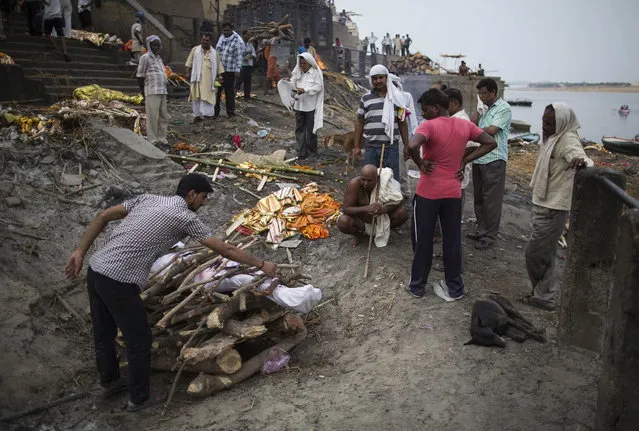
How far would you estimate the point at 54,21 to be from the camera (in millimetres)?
13555

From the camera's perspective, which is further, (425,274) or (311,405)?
(425,274)

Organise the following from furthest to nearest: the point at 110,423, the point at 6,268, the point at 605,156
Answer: the point at 605,156
the point at 6,268
the point at 110,423

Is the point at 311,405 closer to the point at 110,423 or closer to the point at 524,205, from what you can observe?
the point at 110,423

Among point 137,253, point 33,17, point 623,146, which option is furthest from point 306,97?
point 623,146

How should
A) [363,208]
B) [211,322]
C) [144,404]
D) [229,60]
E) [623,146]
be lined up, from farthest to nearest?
[623,146]
[229,60]
[363,208]
[211,322]
[144,404]

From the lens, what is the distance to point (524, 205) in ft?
32.9

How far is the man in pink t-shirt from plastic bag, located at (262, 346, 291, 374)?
1.55m

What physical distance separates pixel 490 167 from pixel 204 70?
277 inches

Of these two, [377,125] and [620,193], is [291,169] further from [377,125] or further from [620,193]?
[620,193]

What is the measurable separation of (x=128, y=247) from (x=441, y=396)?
103 inches

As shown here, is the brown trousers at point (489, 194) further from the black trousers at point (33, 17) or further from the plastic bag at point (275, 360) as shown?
the black trousers at point (33, 17)

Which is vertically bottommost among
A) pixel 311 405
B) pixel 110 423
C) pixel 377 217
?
pixel 110 423

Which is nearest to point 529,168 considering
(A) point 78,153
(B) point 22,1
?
(A) point 78,153

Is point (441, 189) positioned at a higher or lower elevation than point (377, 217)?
higher
